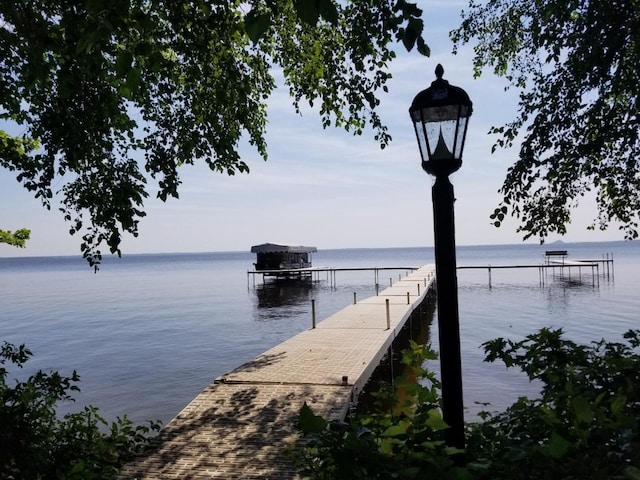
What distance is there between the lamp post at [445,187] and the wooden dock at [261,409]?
3519mm

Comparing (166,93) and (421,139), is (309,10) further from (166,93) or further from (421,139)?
(166,93)

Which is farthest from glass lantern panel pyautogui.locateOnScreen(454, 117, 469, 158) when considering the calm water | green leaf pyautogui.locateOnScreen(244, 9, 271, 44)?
the calm water

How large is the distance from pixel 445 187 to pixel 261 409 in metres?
6.17

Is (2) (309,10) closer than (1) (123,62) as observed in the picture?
Yes

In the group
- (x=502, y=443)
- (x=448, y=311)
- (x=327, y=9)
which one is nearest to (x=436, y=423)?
(x=502, y=443)

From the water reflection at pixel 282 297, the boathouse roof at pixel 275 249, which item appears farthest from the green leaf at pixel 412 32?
the boathouse roof at pixel 275 249

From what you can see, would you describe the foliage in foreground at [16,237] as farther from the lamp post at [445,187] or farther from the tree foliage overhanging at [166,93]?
the lamp post at [445,187]

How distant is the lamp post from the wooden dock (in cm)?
352

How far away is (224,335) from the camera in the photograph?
2517cm

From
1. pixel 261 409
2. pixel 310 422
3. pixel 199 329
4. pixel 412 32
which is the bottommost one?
pixel 199 329

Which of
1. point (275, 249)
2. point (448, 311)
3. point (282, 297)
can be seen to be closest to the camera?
point (448, 311)

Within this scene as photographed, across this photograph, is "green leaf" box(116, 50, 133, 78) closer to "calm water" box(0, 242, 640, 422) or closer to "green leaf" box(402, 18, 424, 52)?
"green leaf" box(402, 18, 424, 52)

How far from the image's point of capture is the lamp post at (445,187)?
10.6ft

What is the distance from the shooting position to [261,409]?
326 inches
